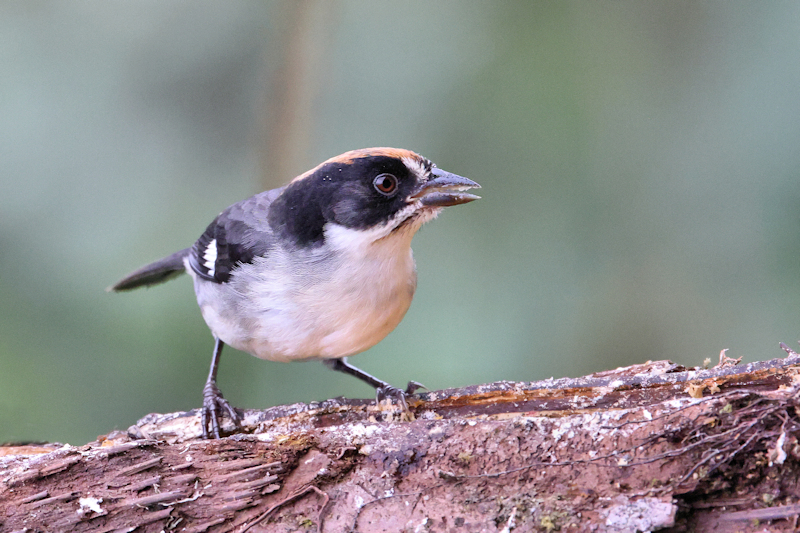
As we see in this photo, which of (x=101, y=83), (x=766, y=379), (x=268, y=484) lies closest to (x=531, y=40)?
(x=766, y=379)

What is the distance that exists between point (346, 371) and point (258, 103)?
74.6 inches

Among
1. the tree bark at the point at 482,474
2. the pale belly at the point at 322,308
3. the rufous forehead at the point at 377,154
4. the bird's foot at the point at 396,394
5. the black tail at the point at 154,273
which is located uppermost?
the rufous forehead at the point at 377,154

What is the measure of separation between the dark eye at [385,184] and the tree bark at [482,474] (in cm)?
91

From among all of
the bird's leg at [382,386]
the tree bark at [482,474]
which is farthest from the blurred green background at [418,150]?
the tree bark at [482,474]

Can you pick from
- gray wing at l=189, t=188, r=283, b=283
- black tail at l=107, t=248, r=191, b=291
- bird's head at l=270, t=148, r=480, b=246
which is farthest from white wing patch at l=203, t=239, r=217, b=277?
bird's head at l=270, t=148, r=480, b=246

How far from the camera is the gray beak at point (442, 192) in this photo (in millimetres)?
2449

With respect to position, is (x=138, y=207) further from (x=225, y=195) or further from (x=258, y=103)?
(x=258, y=103)

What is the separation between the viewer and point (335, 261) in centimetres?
252

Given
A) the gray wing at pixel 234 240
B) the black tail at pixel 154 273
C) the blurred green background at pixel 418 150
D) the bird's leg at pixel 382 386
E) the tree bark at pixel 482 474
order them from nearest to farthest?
the tree bark at pixel 482 474 < the bird's leg at pixel 382 386 < the gray wing at pixel 234 240 < the black tail at pixel 154 273 < the blurred green background at pixel 418 150

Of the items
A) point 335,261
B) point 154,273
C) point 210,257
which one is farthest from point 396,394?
point 154,273

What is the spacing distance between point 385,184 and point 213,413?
51.0 inches

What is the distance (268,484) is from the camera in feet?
6.26

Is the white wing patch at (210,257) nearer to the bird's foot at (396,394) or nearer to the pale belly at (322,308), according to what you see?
the pale belly at (322,308)

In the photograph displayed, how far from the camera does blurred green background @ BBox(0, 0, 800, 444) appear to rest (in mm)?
3764
